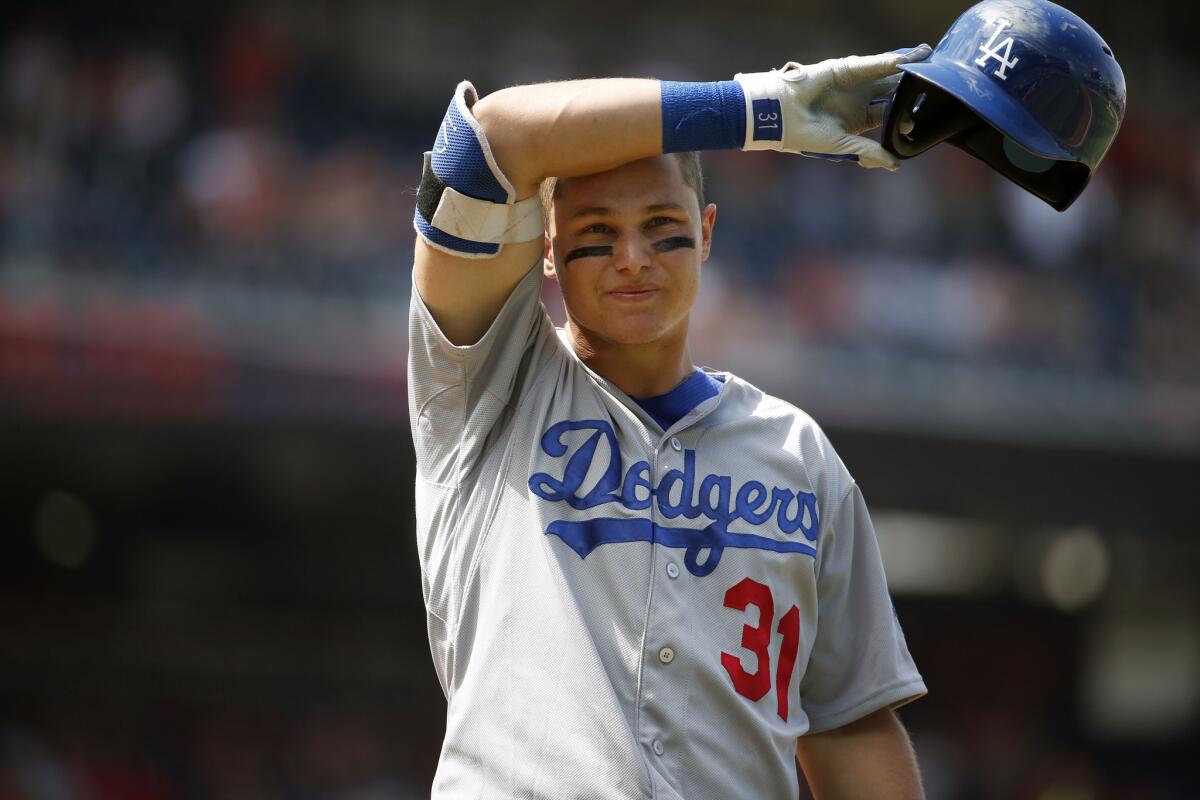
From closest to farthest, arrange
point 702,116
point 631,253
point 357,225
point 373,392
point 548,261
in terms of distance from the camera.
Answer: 1. point 702,116
2. point 631,253
3. point 548,261
4. point 373,392
5. point 357,225

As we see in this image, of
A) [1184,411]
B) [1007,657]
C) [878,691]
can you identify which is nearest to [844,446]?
[1184,411]

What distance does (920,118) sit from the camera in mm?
2111

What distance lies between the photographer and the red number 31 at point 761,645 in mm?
2059

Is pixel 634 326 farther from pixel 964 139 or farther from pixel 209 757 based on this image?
pixel 209 757

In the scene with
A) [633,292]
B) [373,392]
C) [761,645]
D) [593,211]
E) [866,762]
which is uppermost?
[593,211]

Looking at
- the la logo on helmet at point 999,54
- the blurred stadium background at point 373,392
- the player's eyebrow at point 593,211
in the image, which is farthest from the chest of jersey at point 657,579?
the blurred stadium background at point 373,392

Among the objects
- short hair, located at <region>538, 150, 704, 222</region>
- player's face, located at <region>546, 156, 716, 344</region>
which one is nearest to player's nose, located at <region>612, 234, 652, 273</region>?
player's face, located at <region>546, 156, 716, 344</region>

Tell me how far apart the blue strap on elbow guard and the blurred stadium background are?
634 cm

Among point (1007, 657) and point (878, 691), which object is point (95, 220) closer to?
point (878, 691)

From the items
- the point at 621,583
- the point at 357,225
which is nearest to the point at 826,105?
the point at 621,583

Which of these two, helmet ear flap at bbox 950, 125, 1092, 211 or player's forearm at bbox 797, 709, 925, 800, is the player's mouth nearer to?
helmet ear flap at bbox 950, 125, 1092, 211

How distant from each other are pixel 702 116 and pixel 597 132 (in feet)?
0.45

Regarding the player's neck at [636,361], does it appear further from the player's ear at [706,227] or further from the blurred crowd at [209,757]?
the blurred crowd at [209,757]

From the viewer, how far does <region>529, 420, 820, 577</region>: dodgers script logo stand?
6.77 feet
